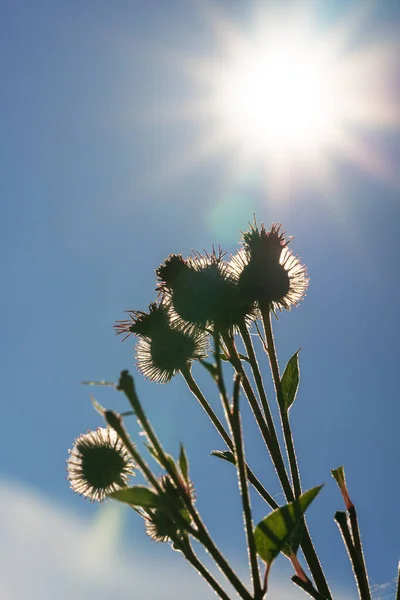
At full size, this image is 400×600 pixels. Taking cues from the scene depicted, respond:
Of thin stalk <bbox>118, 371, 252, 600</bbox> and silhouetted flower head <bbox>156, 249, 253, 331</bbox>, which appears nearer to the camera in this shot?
thin stalk <bbox>118, 371, 252, 600</bbox>

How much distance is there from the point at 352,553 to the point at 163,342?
2458mm

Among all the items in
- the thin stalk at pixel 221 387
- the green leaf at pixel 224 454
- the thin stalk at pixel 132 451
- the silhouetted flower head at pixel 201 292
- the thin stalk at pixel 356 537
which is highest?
the silhouetted flower head at pixel 201 292

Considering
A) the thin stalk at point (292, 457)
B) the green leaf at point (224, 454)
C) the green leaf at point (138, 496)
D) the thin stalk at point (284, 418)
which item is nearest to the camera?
the green leaf at point (138, 496)

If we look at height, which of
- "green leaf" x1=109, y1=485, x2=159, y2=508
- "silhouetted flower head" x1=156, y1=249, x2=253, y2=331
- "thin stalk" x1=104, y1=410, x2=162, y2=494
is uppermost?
"silhouetted flower head" x1=156, y1=249, x2=253, y2=331

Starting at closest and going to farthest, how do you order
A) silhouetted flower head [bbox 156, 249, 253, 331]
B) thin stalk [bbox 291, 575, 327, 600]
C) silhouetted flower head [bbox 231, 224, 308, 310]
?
1. thin stalk [bbox 291, 575, 327, 600]
2. silhouetted flower head [bbox 156, 249, 253, 331]
3. silhouetted flower head [bbox 231, 224, 308, 310]

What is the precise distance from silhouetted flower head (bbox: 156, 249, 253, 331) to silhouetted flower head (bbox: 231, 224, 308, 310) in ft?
0.38

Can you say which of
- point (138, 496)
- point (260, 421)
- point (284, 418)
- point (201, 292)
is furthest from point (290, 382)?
point (138, 496)

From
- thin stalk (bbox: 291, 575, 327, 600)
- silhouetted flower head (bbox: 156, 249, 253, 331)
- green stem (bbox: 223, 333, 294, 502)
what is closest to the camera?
thin stalk (bbox: 291, 575, 327, 600)

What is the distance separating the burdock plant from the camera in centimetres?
171

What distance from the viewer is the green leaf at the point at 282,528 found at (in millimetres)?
1855

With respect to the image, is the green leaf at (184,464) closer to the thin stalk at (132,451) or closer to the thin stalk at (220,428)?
the thin stalk at (132,451)

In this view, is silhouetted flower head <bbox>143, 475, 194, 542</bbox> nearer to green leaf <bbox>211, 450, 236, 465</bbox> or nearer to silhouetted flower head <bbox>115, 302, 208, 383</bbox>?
green leaf <bbox>211, 450, 236, 465</bbox>

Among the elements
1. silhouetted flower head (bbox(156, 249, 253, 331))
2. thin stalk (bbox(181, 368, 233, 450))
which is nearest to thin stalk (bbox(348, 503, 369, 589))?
thin stalk (bbox(181, 368, 233, 450))

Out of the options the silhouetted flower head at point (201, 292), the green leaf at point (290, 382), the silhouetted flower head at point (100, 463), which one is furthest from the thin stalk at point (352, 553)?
the silhouetted flower head at point (100, 463)
